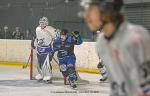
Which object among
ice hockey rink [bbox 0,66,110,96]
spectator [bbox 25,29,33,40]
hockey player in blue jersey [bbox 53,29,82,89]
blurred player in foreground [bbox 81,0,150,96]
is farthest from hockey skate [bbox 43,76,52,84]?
blurred player in foreground [bbox 81,0,150,96]

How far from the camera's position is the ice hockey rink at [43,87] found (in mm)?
8969

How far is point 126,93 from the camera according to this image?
1.91 meters

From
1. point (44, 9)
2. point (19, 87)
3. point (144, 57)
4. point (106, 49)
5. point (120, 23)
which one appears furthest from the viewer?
point (44, 9)

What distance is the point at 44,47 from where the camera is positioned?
10703 mm

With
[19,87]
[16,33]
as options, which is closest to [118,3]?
[19,87]

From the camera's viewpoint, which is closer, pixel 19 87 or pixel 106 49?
pixel 106 49

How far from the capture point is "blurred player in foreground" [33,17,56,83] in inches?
418

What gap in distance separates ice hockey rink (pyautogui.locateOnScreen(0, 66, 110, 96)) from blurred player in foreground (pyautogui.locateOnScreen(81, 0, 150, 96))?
6940 mm

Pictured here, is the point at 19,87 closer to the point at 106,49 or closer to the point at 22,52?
the point at 22,52

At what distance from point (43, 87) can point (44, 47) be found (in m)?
1.13

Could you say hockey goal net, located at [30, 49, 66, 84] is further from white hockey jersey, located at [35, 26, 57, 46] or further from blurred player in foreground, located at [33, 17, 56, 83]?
white hockey jersey, located at [35, 26, 57, 46]

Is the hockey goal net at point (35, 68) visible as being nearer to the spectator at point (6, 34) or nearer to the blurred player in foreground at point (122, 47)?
the spectator at point (6, 34)

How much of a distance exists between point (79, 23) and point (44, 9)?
1863mm

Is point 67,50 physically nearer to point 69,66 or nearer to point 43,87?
point 69,66
